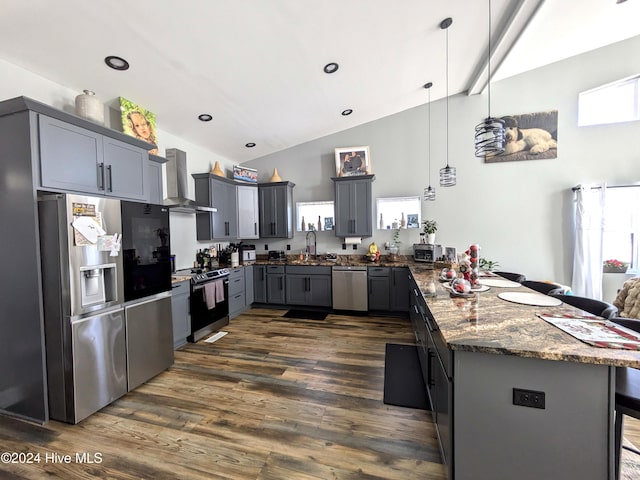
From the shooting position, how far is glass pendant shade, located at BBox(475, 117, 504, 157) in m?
1.78

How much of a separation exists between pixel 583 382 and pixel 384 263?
3.18 meters

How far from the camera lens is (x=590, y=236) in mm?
3756

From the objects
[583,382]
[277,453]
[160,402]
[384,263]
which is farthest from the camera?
[384,263]

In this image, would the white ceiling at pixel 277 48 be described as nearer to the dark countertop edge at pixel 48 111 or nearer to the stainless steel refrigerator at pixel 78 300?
the dark countertop edge at pixel 48 111

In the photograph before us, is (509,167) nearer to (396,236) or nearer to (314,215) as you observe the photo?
(396,236)

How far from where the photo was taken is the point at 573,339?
1167 millimetres

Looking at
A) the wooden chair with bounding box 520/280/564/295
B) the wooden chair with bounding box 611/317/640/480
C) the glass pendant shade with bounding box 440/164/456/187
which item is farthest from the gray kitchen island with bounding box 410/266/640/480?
the glass pendant shade with bounding box 440/164/456/187

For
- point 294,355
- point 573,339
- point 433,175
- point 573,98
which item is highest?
point 573,98

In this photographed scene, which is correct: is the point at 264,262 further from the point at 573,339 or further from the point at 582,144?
the point at 582,144

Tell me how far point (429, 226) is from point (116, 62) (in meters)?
4.48

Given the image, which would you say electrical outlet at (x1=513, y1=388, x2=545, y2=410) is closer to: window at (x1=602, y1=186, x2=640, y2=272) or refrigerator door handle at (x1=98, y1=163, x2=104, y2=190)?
refrigerator door handle at (x1=98, y1=163, x2=104, y2=190)

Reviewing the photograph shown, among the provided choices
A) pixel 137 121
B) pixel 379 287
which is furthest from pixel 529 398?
pixel 137 121

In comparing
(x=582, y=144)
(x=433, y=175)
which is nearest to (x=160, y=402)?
(x=433, y=175)

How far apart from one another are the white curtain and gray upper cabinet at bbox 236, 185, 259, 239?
5.31 meters
